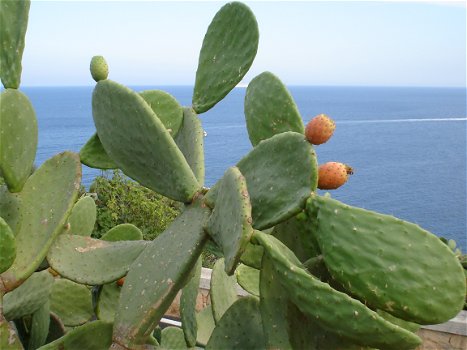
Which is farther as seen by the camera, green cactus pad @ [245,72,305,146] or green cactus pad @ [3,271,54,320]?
green cactus pad @ [3,271,54,320]

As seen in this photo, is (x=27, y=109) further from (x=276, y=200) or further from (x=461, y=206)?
(x=461, y=206)

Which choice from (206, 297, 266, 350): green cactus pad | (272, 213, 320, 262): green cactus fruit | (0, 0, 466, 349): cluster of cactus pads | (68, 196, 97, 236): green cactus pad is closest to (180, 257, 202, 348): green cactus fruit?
(0, 0, 466, 349): cluster of cactus pads

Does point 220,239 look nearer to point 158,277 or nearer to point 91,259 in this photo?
point 158,277

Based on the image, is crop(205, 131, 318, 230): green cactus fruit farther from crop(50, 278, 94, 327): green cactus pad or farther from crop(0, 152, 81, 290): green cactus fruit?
crop(50, 278, 94, 327): green cactus pad

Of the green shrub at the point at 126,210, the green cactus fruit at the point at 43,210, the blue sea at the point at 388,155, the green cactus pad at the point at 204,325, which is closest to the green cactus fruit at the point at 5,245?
the green cactus fruit at the point at 43,210

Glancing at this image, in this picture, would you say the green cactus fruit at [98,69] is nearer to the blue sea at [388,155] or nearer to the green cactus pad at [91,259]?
the green cactus pad at [91,259]

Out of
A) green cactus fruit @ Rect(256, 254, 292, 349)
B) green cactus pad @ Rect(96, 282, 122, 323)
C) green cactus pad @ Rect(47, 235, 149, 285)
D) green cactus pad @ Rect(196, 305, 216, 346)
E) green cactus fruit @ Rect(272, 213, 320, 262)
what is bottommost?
green cactus pad @ Rect(196, 305, 216, 346)
